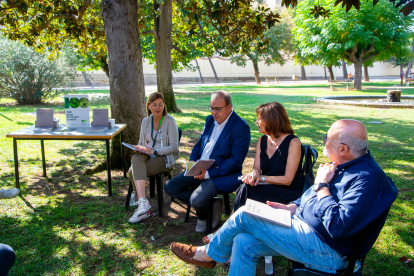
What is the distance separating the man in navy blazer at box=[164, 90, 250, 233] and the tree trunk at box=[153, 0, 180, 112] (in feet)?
27.0

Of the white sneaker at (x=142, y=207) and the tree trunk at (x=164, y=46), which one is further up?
the tree trunk at (x=164, y=46)

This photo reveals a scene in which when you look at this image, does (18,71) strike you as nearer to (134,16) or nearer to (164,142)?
(134,16)

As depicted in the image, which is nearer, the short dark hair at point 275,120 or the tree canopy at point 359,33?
the short dark hair at point 275,120

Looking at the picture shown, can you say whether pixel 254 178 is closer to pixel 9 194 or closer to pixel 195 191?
pixel 195 191

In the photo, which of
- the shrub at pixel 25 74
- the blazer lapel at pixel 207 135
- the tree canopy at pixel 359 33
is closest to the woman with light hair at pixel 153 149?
the blazer lapel at pixel 207 135

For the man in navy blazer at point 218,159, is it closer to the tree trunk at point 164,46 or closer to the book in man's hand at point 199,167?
the book in man's hand at point 199,167

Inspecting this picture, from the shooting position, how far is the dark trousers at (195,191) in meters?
3.29

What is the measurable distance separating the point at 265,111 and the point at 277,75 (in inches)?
1954

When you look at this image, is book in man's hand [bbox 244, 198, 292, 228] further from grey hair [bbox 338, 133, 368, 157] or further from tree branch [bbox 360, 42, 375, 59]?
tree branch [bbox 360, 42, 375, 59]

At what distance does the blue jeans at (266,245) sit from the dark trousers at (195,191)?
0.95 meters

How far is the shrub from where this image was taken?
15.2 m

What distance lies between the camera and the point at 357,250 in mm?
1878

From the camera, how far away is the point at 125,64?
205 inches

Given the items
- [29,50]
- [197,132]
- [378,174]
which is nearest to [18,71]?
[29,50]
